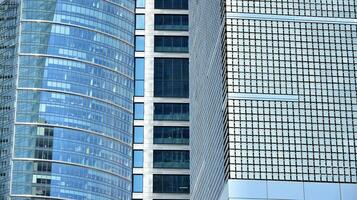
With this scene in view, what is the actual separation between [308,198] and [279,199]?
237 centimetres

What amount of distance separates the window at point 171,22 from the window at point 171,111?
14.7 metres

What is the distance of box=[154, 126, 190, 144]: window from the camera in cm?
16440

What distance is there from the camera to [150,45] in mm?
172000

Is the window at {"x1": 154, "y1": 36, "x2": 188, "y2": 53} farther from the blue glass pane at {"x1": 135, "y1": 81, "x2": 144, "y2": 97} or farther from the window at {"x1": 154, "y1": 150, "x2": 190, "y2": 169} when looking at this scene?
the window at {"x1": 154, "y1": 150, "x2": 190, "y2": 169}

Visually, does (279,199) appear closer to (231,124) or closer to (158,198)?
(231,124)

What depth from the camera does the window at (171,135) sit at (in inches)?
6472

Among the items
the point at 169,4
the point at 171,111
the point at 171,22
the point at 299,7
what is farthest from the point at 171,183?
the point at 299,7

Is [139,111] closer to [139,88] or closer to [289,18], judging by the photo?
[139,88]

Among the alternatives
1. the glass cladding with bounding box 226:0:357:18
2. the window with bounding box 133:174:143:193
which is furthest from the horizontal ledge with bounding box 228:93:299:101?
the window with bounding box 133:174:143:193

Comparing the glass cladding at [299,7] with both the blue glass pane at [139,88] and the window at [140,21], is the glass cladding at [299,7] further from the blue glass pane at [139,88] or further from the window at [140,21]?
the window at [140,21]

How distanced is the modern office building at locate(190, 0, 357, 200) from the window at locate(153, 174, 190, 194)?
78.9m

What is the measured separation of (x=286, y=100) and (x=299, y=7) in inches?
358

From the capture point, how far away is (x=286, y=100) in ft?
249

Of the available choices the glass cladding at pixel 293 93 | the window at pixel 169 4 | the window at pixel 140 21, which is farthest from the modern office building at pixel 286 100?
the window at pixel 169 4
